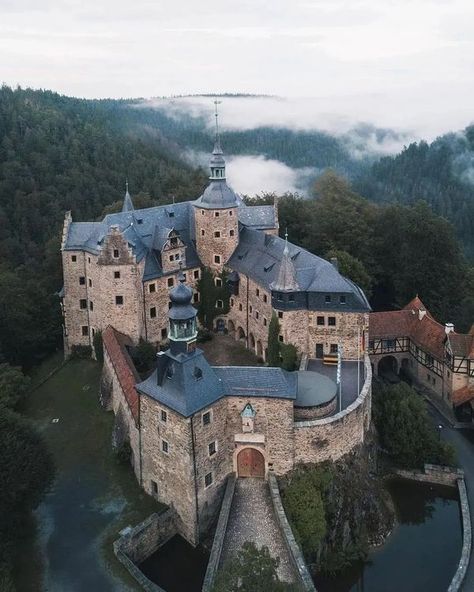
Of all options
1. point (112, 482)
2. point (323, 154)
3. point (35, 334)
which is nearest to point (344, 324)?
point (112, 482)

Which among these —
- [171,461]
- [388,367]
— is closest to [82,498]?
[171,461]

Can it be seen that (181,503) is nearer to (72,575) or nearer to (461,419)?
(72,575)

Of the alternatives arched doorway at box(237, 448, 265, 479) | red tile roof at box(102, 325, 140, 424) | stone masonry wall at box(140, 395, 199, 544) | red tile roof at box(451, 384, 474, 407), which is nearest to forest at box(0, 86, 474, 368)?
red tile roof at box(451, 384, 474, 407)

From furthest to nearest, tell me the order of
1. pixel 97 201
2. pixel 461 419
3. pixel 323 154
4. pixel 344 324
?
1. pixel 323 154
2. pixel 97 201
3. pixel 461 419
4. pixel 344 324

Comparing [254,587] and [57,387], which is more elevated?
[254,587]

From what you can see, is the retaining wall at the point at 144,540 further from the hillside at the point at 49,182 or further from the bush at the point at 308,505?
the hillside at the point at 49,182

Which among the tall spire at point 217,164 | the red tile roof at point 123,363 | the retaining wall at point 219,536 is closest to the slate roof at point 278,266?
the tall spire at point 217,164

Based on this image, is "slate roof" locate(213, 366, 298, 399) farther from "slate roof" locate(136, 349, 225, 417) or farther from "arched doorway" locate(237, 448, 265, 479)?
"arched doorway" locate(237, 448, 265, 479)
